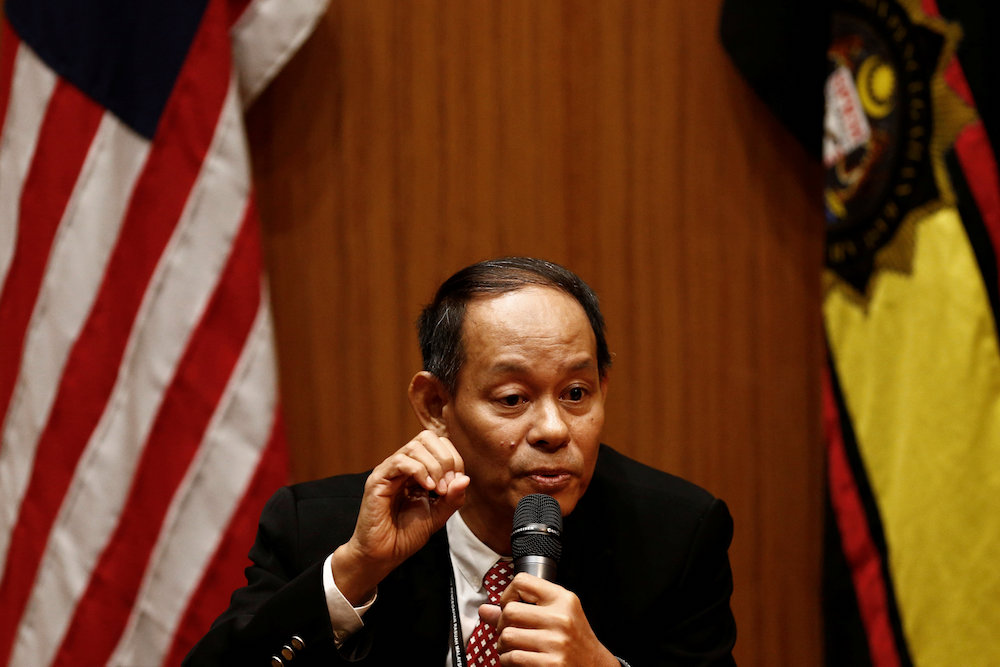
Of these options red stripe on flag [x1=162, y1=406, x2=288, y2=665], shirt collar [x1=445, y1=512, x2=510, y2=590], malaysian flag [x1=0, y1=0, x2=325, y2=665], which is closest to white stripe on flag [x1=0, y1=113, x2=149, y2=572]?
malaysian flag [x1=0, y1=0, x2=325, y2=665]

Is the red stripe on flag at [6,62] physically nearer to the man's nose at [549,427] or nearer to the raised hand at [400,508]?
the raised hand at [400,508]

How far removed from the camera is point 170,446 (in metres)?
2.58

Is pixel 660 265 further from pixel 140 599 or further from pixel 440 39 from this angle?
pixel 140 599

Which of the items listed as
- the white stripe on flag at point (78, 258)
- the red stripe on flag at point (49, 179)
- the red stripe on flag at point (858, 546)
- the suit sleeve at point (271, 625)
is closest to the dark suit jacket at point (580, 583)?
the suit sleeve at point (271, 625)

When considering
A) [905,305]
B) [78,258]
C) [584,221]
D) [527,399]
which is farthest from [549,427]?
[78,258]

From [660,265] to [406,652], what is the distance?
4.70 ft

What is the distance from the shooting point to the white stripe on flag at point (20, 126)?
8.35 feet

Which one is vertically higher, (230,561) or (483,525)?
(483,525)

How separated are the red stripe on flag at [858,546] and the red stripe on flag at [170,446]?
1521 millimetres

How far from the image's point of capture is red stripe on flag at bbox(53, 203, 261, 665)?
2.56 metres

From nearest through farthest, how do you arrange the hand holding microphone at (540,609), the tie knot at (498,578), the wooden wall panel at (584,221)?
the hand holding microphone at (540,609) → the tie knot at (498,578) → the wooden wall panel at (584,221)

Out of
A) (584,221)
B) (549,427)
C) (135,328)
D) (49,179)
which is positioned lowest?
(549,427)

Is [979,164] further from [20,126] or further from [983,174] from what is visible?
[20,126]

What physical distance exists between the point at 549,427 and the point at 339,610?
1.56 feet
